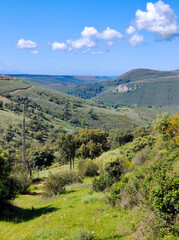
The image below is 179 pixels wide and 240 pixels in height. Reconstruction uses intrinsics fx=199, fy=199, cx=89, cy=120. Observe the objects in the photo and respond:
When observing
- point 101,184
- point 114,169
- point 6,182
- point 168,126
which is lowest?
point 101,184

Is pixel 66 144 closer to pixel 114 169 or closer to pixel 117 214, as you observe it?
pixel 114 169

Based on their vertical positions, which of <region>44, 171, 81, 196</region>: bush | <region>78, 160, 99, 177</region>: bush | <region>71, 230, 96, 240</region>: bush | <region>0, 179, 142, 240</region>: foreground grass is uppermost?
<region>71, 230, 96, 240</region>: bush

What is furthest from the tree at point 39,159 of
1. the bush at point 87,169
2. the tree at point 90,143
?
the bush at point 87,169

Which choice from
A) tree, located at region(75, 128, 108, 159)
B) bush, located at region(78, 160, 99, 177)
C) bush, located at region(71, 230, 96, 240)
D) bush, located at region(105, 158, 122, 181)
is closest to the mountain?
tree, located at region(75, 128, 108, 159)

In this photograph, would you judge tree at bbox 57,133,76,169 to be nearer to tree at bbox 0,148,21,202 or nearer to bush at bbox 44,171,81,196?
bush at bbox 44,171,81,196

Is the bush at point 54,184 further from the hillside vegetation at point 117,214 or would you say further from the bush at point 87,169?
the bush at point 87,169

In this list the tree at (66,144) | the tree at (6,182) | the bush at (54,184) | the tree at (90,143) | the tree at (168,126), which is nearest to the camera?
Result: the tree at (6,182)

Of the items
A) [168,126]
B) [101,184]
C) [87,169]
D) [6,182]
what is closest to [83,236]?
[6,182]

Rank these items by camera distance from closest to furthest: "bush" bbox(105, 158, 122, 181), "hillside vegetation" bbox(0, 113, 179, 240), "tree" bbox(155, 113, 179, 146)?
"hillside vegetation" bbox(0, 113, 179, 240)
"bush" bbox(105, 158, 122, 181)
"tree" bbox(155, 113, 179, 146)

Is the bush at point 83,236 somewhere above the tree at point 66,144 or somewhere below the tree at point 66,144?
above

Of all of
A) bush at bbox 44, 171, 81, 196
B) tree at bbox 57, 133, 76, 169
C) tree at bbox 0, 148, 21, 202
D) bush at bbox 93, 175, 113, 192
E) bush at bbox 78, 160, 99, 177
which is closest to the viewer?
tree at bbox 0, 148, 21, 202

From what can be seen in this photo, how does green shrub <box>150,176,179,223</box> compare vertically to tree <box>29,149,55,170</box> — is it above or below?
above

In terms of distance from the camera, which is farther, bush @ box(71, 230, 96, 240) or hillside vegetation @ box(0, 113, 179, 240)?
bush @ box(71, 230, 96, 240)

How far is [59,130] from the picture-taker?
89.6 meters
